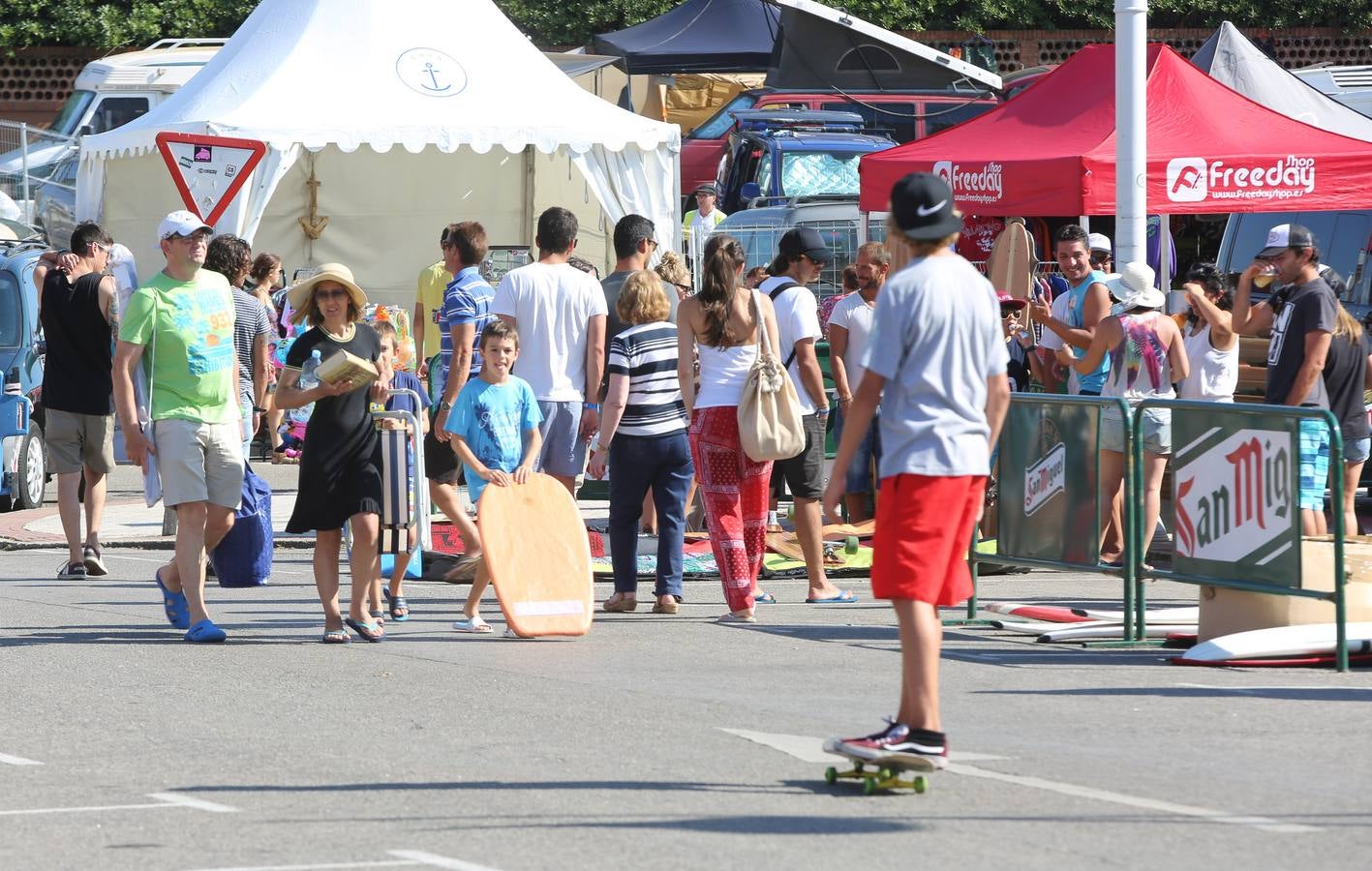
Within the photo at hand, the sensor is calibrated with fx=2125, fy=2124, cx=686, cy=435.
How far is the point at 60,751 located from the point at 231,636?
8.90ft

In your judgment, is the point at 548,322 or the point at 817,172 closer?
the point at 548,322

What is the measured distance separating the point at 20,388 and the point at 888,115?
1515 centimetres

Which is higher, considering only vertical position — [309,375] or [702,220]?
[702,220]

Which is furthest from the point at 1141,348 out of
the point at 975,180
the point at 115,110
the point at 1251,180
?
the point at 115,110

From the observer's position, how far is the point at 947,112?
91.1 ft

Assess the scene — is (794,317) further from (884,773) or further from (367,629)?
(884,773)

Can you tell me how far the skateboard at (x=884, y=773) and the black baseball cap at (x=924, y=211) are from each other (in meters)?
1.56

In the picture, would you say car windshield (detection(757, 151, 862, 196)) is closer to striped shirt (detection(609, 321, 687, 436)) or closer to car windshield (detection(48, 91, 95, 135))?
car windshield (detection(48, 91, 95, 135))

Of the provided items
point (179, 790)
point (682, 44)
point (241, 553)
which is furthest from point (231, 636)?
point (682, 44)

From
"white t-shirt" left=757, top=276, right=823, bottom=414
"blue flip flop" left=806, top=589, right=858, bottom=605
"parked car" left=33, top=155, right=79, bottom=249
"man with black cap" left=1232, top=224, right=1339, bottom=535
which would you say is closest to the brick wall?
"parked car" left=33, top=155, right=79, bottom=249

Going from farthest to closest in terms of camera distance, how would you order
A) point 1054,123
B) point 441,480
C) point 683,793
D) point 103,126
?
point 103,126 → point 1054,123 → point 441,480 → point 683,793

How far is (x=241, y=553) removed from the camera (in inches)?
406

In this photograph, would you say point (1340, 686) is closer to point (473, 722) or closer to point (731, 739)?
point (731, 739)

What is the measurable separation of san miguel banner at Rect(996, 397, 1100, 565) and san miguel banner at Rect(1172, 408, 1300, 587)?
1.70 feet
